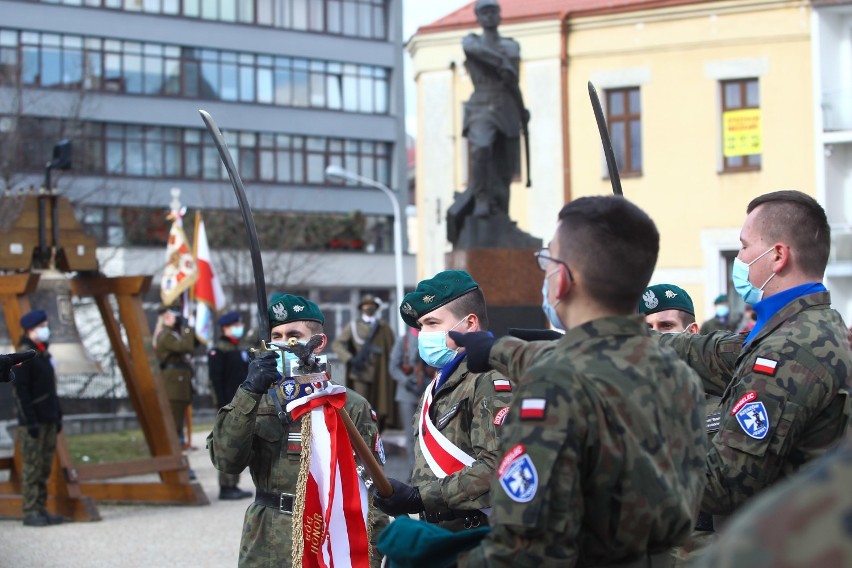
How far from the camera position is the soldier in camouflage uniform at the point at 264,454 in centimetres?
482

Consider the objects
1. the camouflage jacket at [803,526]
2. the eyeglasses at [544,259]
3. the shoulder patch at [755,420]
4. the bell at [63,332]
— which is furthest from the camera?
the bell at [63,332]

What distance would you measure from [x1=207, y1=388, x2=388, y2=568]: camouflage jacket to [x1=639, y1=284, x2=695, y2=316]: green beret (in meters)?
1.41

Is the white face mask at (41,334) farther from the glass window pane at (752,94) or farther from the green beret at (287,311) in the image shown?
the glass window pane at (752,94)

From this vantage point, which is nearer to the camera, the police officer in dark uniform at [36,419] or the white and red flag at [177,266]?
the police officer in dark uniform at [36,419]

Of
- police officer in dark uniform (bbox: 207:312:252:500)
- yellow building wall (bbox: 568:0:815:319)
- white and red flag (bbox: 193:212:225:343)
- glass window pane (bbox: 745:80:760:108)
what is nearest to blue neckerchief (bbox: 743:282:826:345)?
police officer in dark uniform (bbox: 207:312:252:500)

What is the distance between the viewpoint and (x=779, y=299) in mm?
4059

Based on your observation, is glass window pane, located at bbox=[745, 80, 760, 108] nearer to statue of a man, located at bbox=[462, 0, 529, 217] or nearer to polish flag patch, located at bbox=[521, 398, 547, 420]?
statue of a man, located at bbox=[462, 0, 529, 217]

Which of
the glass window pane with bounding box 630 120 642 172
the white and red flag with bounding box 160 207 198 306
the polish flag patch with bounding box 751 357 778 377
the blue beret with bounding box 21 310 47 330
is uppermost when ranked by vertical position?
the glass window pane with bounding box 630 120 642 172

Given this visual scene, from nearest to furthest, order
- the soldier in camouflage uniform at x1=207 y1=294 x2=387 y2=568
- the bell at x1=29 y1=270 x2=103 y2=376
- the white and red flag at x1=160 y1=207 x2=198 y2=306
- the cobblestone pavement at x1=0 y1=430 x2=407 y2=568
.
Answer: the soldier in camouflage uniform at x1=207 y1=294 x2=387 y2=568 < the cobblestone pavement at x1=0 y1=430 x2=407 y2=568 < the bell at x1=29 y1=270 x2=103 y2=376 < the white and red flag at x1=160 y1=207 x2=198 y2=306

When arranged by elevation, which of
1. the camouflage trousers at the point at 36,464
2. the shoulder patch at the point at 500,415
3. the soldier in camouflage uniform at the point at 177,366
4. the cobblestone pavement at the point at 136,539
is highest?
the shoulder patch at the point at 500,415

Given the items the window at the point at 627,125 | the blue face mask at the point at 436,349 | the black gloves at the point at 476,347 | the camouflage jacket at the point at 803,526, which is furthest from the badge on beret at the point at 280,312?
the window at the point at 627,125

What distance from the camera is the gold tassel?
186 inches

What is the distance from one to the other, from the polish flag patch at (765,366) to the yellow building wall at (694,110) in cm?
2629

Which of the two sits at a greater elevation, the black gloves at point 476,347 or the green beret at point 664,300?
the green beret at point 664,300
